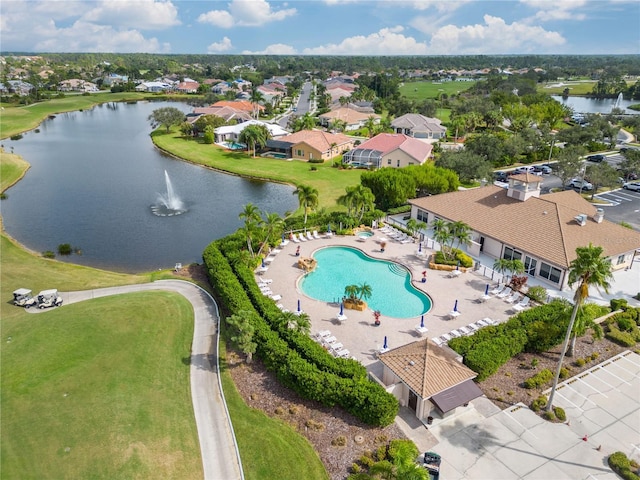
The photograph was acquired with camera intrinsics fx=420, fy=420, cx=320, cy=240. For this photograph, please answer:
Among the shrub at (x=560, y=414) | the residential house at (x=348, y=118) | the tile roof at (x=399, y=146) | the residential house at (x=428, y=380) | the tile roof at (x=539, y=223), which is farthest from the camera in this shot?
the residential house at (x=348, y=118)

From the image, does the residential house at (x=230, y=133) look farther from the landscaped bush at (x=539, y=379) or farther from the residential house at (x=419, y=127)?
the landscaped bush at (x=539, y=379)

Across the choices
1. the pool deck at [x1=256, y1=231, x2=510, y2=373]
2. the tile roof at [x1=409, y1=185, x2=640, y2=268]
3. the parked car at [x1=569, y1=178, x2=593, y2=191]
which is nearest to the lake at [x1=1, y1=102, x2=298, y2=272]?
the pool deck at [x1=256, y1=231, x2=510, y2=373]

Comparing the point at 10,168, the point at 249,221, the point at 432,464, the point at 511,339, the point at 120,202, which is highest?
the point at 249,221

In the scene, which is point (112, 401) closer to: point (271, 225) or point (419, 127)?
point (271, 225)

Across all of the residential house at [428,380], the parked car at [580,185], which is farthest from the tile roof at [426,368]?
the parked car at [580,185]

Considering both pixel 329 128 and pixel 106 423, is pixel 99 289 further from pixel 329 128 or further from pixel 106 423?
pixel 329 128

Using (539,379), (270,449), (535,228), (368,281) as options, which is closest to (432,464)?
(270,449)
